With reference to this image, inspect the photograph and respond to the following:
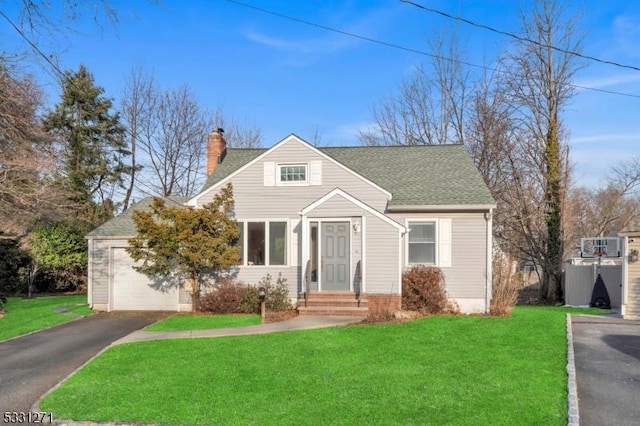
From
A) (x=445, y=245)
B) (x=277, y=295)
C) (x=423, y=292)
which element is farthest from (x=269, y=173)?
(x=423, y=292)

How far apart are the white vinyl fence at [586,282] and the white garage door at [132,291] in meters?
15.8

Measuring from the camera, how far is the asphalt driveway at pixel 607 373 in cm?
614

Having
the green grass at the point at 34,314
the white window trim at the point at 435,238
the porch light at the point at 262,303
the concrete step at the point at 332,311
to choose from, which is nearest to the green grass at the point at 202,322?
the porch light at the point at 262,303

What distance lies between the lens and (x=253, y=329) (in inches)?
467

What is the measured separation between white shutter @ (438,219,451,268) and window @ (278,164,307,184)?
470 centimetres

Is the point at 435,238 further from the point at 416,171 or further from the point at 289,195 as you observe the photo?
the point at 289,195

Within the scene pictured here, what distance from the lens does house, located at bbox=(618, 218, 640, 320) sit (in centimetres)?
1524

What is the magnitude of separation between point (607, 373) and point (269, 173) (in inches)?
432

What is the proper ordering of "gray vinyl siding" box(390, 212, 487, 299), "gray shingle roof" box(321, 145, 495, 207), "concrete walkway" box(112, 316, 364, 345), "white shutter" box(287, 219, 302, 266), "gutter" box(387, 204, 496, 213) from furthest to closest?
"white shutter" box(287, 219, 302, 266), "gray shingle roof" box(321, 145, 495, 207), "gray vinyl siding" box(390, 212, 487, 299), "gutter" box(387, 204, 496, 213), "concrete walkway" box(112, 316, 364, 345)

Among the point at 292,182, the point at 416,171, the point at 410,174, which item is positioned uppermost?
the point at 416,171

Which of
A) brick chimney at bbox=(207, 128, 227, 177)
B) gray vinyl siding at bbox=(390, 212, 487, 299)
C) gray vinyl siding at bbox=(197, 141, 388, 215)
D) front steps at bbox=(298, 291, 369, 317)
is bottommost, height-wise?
front steps at bbox=(298, 291, 369, 317)

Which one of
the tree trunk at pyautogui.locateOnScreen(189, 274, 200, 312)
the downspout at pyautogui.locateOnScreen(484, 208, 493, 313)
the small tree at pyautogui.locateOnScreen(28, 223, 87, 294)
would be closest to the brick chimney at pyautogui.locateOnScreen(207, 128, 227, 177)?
the tree trunk at pyautogui.locateOnScreen(189, 274, 200, 312)

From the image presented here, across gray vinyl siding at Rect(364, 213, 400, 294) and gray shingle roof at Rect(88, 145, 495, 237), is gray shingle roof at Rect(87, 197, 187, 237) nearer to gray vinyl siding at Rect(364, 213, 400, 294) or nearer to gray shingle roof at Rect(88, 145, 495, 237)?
gray shingle roof at Rect(88, 145, 495, 237)

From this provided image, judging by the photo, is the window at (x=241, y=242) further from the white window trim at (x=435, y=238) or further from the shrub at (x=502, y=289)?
the shrub at (x=502, y=289)
